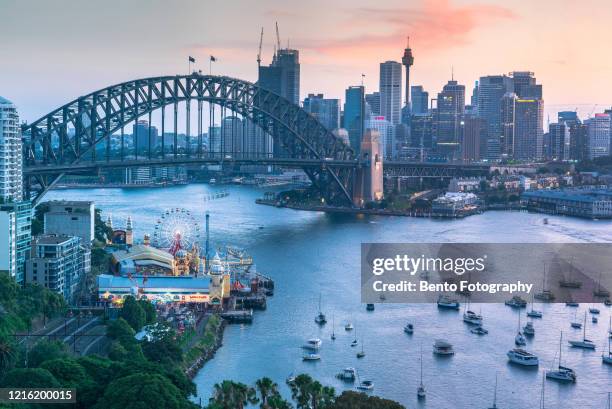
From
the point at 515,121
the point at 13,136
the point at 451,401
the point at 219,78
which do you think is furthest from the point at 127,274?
the point at 515,121

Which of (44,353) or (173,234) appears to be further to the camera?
(173,234)

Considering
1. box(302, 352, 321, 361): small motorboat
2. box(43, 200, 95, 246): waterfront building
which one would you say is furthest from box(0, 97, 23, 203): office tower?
box(302, 352, 321, 361): small motorboat

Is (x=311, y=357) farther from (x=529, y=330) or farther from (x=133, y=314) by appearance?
(x=529, y=330)

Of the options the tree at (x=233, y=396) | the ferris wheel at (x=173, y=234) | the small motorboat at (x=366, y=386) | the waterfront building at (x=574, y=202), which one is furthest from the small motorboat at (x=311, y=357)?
the waterfront building at (x=574, y=202)

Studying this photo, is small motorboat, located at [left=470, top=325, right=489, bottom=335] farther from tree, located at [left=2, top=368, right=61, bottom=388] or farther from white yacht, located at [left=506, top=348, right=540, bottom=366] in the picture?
tree, located at [left=2, top=368, right=61, bottom=388]

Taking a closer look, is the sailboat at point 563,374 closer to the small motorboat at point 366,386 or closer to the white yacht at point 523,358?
the white yacht at point 523,358

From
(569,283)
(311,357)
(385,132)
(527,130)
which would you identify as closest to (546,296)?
(569,283)
